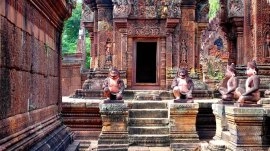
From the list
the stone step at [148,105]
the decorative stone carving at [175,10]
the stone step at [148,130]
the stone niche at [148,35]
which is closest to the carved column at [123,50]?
the stone niche at [148,35]

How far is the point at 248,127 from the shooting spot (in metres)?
7.11

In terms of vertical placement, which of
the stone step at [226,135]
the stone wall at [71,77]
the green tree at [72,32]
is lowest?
the stone step at [226,135]

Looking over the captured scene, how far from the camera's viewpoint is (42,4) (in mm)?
4461

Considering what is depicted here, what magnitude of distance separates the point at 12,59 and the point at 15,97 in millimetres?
314

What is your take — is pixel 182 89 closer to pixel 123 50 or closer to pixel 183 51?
pixel 183 51

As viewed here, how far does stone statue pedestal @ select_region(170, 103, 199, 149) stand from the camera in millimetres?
9648

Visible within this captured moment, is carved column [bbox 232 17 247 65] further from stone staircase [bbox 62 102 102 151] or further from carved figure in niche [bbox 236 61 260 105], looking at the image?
carved figure in niche [bbox 236 61 260 105]

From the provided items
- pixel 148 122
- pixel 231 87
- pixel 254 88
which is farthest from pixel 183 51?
pixel 254 88

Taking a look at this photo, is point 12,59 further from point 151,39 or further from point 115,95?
point 151,39

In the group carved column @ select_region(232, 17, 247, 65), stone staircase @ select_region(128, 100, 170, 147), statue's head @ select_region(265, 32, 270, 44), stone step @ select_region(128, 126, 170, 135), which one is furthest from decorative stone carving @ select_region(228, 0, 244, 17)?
stone step @ select_region(128, 126, 170, 135)

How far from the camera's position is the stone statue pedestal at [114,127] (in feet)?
30.1

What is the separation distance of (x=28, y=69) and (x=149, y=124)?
6.73 m

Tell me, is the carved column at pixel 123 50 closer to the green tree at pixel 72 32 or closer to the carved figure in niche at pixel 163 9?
the carved figure in niche at pixel 163 9

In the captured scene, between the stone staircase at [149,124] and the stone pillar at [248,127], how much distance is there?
290 centimetres
